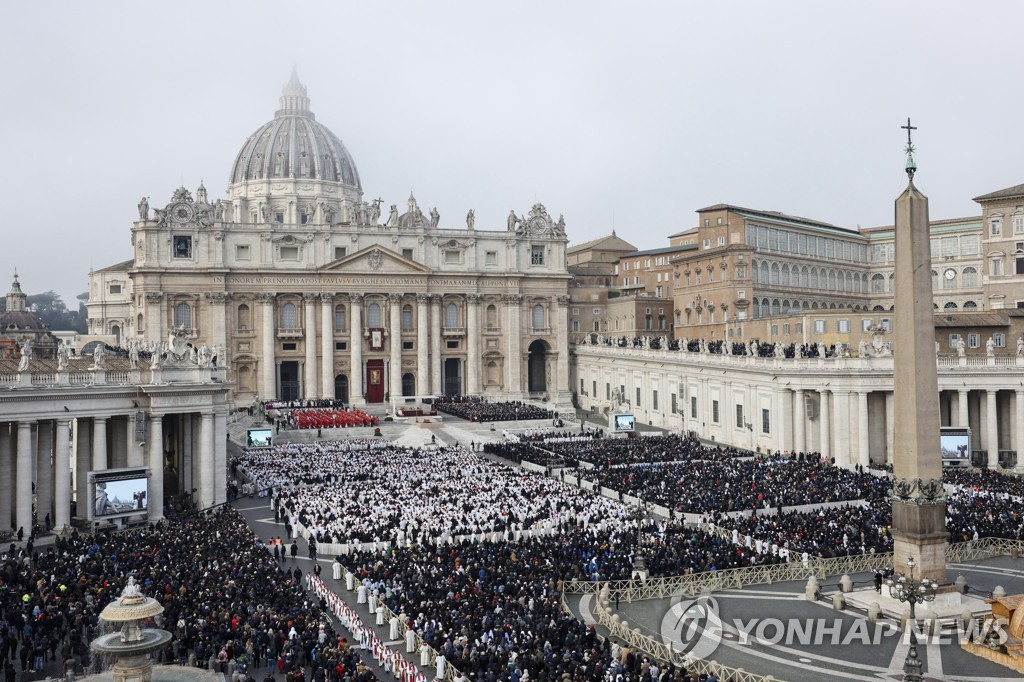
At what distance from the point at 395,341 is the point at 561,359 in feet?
55.8

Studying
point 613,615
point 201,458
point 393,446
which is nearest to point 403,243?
point 393,446

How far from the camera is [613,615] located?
79.8 feet

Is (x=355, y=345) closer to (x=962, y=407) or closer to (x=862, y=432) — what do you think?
(x=862, y=432)

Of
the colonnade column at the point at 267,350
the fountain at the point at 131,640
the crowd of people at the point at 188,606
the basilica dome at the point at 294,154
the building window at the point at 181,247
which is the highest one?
the basilica dome at the point at 294,154

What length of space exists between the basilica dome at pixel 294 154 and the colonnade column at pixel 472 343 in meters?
36.2

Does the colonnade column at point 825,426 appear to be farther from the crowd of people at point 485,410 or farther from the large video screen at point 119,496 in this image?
the large video screen at point 119,496

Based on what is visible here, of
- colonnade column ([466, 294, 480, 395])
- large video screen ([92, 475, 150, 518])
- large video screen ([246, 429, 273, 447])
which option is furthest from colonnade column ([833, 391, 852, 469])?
colonnade column ([466, 294, 480, 395])

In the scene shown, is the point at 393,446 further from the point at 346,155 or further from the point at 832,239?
the point at 346,155

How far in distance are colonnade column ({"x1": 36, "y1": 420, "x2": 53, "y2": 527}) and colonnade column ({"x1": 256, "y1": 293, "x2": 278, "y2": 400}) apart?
159 ft

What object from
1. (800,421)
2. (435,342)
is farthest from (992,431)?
(435,342)

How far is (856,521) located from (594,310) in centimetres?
6969

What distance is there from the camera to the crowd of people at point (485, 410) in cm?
7219

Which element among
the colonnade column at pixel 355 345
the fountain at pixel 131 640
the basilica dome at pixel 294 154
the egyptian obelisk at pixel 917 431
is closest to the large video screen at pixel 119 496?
the fountain at pixel 131 640

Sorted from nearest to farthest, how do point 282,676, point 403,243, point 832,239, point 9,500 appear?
1. point 282,676
2. point 9,500
3. point 832,239
4. point 403,243
